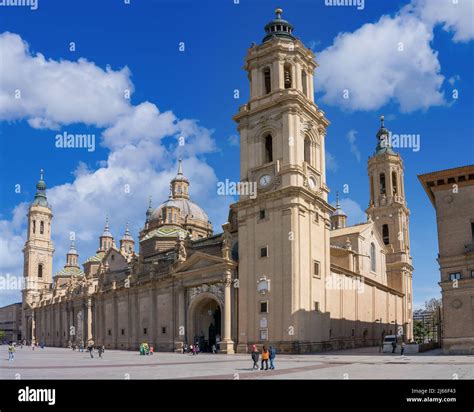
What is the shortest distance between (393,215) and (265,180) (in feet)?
132

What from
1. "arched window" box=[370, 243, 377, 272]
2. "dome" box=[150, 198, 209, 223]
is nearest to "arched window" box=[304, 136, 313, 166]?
"arched window" box=[370, 243, 377, 272]

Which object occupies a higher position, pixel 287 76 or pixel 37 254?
pixel 287 76

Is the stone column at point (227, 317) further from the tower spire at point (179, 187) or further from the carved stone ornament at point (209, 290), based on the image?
the tower spire at point (179, 187)

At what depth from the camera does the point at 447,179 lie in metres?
42.2

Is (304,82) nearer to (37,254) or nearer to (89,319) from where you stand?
(89,319)

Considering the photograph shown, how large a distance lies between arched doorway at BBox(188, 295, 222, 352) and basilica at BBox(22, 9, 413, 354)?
4.5 inches

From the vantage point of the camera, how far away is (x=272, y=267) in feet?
163

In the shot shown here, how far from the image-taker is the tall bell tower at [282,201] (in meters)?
48.2

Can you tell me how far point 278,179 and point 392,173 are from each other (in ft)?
141

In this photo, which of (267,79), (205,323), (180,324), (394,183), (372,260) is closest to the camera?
(267,79)

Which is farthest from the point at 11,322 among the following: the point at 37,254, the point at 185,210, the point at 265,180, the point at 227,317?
the point at 265,180

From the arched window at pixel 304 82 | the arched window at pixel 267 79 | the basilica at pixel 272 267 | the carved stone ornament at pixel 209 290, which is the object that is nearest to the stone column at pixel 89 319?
the basilica at pixel 272 267

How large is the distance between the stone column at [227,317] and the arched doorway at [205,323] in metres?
3.99
